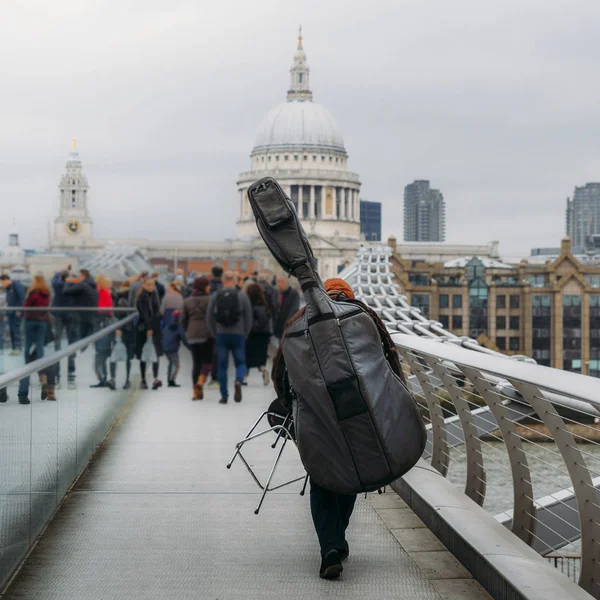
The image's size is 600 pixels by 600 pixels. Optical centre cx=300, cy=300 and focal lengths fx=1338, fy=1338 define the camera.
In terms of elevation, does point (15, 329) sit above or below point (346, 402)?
below

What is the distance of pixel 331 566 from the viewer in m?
5.66

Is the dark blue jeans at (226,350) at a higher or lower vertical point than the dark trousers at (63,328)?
lower

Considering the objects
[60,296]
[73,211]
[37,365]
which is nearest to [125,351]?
[60,296]

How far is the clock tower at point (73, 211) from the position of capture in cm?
18900

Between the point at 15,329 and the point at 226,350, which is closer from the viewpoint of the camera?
the point at 226,350

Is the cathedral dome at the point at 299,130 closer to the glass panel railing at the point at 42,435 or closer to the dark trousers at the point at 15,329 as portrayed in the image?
the dark trousers at the point at 15,329

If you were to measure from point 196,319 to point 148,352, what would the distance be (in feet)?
6.05

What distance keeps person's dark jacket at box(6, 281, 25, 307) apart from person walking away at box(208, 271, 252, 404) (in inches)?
173

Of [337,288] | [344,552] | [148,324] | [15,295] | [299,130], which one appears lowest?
[344,552]

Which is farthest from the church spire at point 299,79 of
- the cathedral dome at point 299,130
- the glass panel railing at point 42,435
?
the glass panel railing at point 42,435

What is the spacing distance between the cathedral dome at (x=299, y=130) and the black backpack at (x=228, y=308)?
475ft

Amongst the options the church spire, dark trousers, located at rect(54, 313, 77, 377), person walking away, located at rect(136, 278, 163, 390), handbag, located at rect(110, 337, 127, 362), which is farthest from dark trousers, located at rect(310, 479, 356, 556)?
the church spire

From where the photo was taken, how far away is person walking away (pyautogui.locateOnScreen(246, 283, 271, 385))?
15.4 m

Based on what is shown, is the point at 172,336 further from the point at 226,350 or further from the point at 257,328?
the point at 226,350
